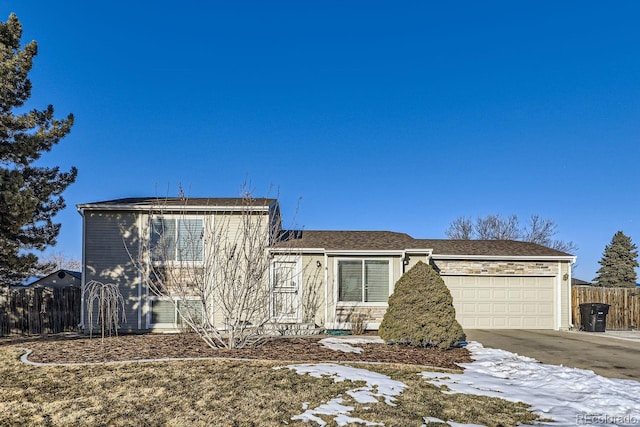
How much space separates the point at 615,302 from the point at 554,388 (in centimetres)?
1123

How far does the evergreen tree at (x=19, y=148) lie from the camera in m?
9.95

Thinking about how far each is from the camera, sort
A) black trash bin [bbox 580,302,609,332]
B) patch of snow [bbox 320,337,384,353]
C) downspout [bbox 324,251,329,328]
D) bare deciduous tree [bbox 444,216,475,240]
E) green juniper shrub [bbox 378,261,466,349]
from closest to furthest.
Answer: patch of snow [bbox 320,337,384,353] → green juniper shrub [bbox 378,261,466,349] → downspout [bbox 324,251,329,328] → black trash bin [bbox 580,302,609,332] → bare deciduous tree [bbox 444,216,475,240]

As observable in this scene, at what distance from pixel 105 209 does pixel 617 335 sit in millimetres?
16543

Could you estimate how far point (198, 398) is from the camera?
5641 mm

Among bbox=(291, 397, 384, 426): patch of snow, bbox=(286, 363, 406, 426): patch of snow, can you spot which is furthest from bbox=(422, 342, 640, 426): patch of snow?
bbox=(291, 397, 384, 426): patch of snow

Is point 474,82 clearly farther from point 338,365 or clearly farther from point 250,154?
point 338,365

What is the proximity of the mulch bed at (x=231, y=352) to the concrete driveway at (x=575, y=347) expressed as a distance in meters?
1.94

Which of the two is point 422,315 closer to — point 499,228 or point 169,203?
point 169,203

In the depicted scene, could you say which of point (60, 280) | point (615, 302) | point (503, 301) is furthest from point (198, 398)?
point (60, 280)

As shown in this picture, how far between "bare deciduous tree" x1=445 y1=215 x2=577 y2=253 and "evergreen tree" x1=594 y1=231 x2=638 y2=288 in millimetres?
6427

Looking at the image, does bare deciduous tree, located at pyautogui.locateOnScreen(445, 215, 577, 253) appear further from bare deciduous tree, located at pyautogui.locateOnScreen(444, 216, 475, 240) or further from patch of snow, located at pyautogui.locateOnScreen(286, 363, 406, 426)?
patch of snow, located at pyautogui.locateOnScreen(286, 363, 406, 426)

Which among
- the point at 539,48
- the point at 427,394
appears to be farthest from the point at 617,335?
→ the point at 427,394

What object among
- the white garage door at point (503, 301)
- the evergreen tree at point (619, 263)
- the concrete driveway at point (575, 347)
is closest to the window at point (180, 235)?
the white garage door at point (503, 301)

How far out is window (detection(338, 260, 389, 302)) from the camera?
527 inches
